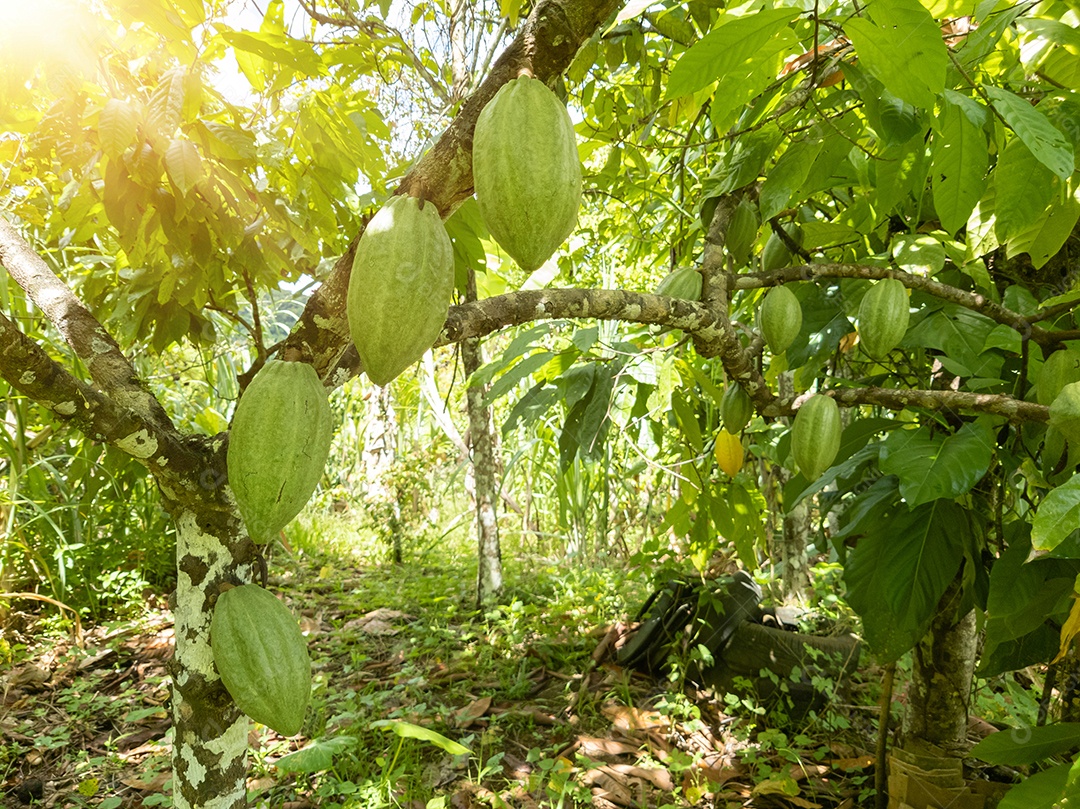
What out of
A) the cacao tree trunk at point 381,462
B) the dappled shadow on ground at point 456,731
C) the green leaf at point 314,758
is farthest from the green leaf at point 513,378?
the cacao tree trunk at point 381,462

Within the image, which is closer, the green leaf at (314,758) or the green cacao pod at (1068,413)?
the green cacao pod at (1068,413)

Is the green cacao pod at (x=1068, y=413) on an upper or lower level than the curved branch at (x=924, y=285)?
lower

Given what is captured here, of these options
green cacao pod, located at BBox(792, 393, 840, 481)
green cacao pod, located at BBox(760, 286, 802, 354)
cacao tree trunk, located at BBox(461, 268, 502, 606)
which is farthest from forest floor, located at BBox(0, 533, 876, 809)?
green cacao pod, located at BBox(760, 286, 802, 354)

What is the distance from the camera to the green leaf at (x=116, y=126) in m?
1.15

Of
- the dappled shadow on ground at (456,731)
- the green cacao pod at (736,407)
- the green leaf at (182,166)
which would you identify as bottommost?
the dappled shadow on ground at (456,731)

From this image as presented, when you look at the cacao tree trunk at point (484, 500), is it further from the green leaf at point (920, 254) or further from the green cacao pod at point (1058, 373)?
the green cacao pod at point (1058, 373)

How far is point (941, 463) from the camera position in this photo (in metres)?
1.13

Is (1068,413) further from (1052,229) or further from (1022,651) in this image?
(1022,651)

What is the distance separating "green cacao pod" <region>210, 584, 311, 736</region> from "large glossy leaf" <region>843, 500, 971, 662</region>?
1156 mm

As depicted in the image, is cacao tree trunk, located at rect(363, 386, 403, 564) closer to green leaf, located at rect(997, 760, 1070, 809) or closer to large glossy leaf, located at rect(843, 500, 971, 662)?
large glossy leaf, located at rect(843, 500, 971, 662)

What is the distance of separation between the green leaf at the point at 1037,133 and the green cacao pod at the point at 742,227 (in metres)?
0.53

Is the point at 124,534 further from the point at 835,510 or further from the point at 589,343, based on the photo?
the point at 835,510

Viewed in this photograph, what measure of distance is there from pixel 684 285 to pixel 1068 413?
59 centimetres

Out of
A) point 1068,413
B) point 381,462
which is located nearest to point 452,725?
point 1068,413
